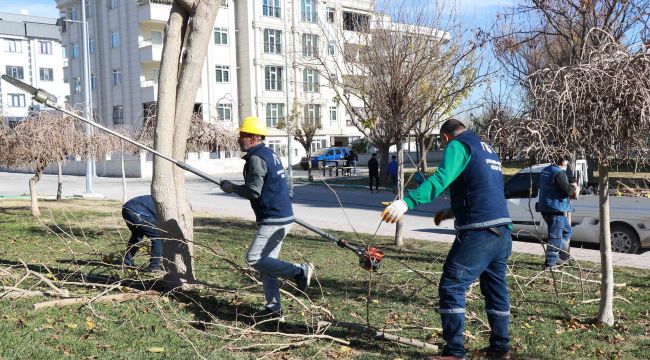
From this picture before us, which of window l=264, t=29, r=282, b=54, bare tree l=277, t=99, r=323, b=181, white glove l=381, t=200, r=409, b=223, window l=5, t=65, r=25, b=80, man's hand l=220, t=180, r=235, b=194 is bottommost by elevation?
white glove l=381, t=200, r=409, b=223

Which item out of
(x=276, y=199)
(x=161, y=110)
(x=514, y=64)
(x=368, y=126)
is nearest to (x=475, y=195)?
(x=276, y=199)

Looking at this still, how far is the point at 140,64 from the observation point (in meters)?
48.3

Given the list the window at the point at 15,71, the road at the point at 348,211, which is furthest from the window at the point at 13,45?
the road at the point at 348,211

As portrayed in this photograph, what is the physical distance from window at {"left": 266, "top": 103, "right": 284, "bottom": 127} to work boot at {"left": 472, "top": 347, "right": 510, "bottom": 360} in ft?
154

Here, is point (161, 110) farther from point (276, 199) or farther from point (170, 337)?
point (170, 337)

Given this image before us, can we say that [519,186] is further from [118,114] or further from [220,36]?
[118,114]

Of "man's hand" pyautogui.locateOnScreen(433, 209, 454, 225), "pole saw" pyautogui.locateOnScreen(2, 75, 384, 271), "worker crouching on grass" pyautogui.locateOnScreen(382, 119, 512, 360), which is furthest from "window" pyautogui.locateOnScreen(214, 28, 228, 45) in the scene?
"worker crouching on grass" pyautogui.locateOnScreen(382, 119, 512, 360)

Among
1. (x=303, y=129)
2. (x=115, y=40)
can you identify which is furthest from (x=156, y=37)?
(x=303, y=129)

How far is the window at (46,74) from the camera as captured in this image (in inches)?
3017

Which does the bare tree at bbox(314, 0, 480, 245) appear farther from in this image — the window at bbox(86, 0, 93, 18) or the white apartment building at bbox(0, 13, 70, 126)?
the white apartment building at bbox(0, 13, 70, 126)

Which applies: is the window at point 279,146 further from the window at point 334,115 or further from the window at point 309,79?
the window at point 334,115

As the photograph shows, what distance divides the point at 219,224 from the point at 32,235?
13.8 feet

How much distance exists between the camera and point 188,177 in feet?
129

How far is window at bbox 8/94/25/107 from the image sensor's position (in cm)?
7178
